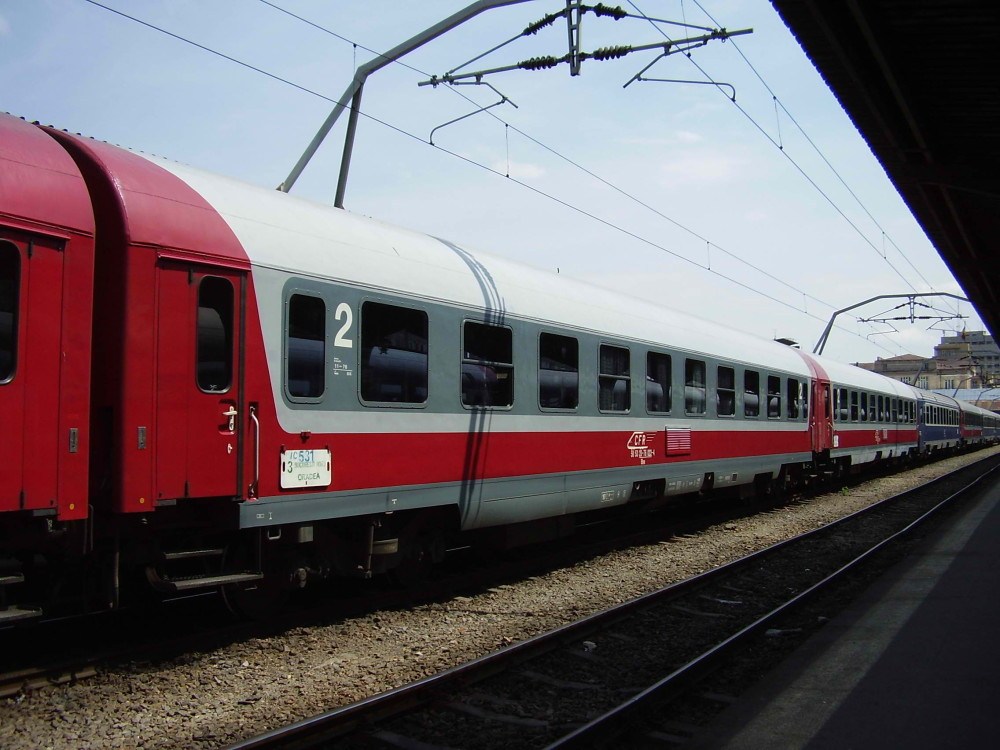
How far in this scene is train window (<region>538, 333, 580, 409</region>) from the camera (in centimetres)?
941

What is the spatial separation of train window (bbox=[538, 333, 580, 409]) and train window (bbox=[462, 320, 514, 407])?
59cm

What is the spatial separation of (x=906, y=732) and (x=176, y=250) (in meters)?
5.37

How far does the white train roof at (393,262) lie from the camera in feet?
21.2

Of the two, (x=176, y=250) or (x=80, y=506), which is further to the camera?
(x=176, y=250)

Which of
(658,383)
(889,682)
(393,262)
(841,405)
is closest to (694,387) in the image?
(658,383)

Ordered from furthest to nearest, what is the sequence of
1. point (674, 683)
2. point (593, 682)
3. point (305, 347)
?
1. point (305, 347)
2. point (593, 682)
3. point (674, 683)

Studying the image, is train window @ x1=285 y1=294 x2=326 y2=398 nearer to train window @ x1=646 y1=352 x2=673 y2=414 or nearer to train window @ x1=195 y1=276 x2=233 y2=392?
train window @ x1=195 y1=276 x2=233 y2=392

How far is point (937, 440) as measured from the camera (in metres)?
39.0

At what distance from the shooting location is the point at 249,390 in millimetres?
6141

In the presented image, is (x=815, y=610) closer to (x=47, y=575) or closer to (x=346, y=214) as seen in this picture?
(x=346, y=214)

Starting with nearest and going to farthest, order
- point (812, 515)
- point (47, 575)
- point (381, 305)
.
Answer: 1. point (47, 575)
2. point (381, 305)
3. point (812, 515)

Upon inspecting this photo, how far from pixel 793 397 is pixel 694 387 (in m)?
5.52

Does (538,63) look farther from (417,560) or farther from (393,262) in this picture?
(417,560)

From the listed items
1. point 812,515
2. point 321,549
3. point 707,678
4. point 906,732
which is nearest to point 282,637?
point 321,549
